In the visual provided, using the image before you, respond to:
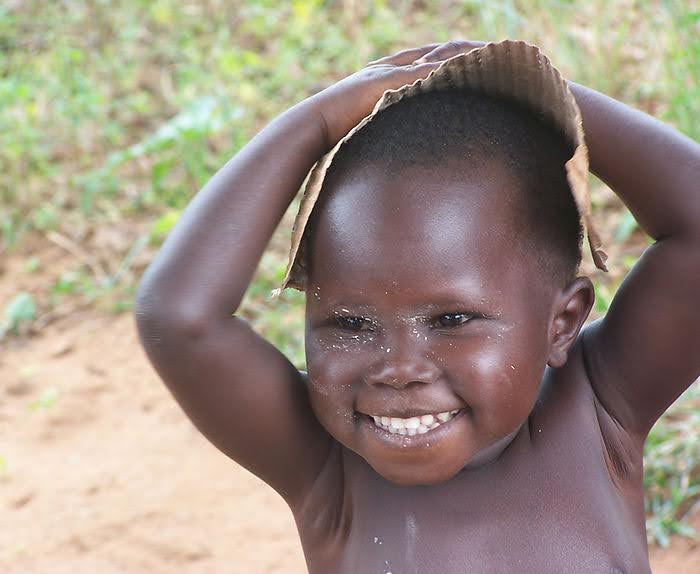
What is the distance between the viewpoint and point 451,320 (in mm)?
1669

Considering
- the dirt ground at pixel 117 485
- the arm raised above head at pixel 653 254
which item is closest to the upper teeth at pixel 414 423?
the arm raised above head at pixel 653 254

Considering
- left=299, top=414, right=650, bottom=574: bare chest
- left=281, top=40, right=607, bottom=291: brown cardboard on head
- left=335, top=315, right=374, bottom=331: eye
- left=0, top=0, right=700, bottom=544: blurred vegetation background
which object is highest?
left=281, top=40, right=607, bottom=291: brown cardboard on head

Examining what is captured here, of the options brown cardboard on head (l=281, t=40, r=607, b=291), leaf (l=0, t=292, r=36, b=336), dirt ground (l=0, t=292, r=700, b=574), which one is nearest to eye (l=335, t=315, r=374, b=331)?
brown cardboard on head (l=281, t=40, r=607, b=291)

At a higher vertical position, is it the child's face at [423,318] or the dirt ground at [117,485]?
the child's face at [423,318]

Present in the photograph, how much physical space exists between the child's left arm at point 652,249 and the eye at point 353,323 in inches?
16.4

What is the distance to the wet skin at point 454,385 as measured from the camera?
5.40 ft

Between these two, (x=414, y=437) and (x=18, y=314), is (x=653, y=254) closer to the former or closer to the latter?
(x=414, y=437)

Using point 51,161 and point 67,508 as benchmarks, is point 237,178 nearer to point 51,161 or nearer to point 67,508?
point 67,508

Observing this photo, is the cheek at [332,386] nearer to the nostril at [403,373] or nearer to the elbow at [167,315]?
the nostril at [403,373]

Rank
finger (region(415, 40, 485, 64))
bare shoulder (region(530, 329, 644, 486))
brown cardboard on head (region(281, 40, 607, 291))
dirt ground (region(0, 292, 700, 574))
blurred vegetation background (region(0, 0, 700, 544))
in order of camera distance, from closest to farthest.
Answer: brown cardboard on head (region(281, 40, 607, 291)) < finger (region(415, 40, 485, 64)) < bare shoulder (region(530, 329, 644, 486)) < dirt ground (region(0, 292, 700, 574)) < blurred vegetation background (region(0, 0, 700, 544))

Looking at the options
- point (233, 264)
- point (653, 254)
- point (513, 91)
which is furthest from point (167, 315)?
point (653, 254)

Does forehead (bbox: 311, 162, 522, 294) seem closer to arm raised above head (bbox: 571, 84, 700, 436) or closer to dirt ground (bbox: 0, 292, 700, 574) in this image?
arm raised above head (bbox: 571, 84, 700, 436)

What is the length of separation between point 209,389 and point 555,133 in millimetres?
677

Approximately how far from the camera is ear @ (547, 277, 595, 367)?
71.2 inches
